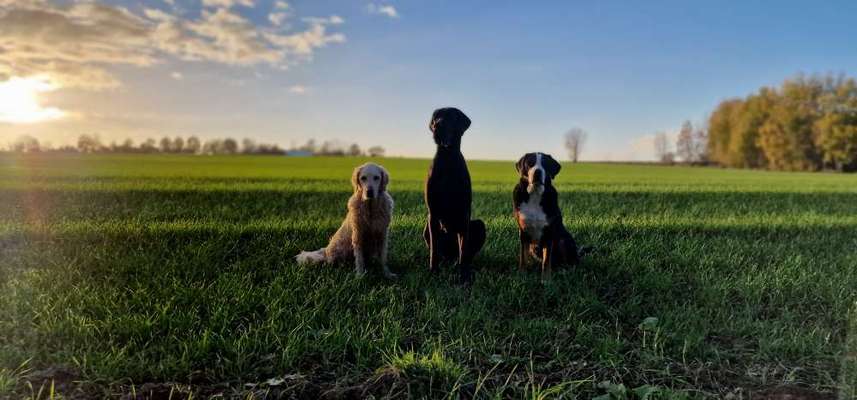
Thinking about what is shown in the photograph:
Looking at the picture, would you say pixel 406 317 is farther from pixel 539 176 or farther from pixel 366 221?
pixel 539 176

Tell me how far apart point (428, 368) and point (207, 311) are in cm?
230

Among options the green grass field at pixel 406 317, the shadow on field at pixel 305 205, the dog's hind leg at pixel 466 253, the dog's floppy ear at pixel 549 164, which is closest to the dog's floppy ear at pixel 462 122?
the dog's floppy ear at pixel 549 164

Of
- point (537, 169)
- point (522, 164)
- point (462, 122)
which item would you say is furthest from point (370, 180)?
point (537, 169)

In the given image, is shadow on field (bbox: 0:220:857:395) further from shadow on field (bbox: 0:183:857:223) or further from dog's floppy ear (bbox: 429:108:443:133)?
shadow on field (bbox: 0:183:857:223)

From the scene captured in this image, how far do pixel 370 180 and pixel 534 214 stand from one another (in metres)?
1.77

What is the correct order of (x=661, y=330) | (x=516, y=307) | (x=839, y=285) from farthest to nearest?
(x=839, y=285) → (x=516, y=307) → (x=661, y=330)

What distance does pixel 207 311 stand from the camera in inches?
169

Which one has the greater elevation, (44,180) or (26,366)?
(44,180)

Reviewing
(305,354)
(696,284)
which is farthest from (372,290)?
(696,284)

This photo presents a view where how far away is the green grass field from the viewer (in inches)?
127

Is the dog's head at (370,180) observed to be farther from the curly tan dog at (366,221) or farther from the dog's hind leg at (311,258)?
the dog's hind leg at (311,258)

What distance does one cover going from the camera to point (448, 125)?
15.0 feet

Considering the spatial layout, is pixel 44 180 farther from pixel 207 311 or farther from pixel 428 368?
pixel 428 368

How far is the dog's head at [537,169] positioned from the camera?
4.84 metres
